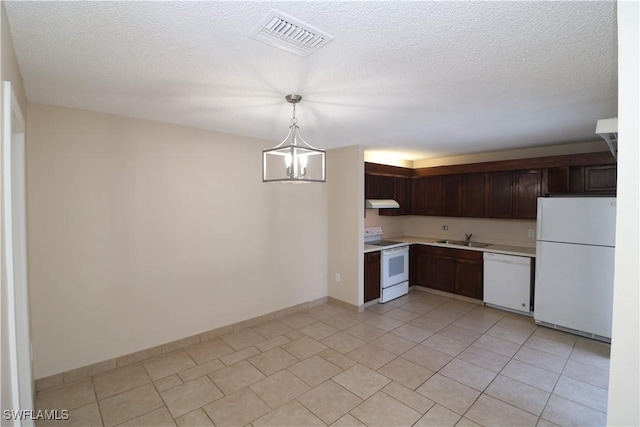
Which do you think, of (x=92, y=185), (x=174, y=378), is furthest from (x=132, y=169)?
(x=174, y=378)

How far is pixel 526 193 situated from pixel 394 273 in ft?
7.62

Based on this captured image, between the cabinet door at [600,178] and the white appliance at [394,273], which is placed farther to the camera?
the white appliance at [394,273]

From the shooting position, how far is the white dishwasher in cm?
421

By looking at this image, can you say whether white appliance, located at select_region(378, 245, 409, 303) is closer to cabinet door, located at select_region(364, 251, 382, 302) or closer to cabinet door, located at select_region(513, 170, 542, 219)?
cabinet door, located at select_region(364, 251, 382, 302)

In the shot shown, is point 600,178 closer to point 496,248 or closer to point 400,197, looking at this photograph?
point 496,248

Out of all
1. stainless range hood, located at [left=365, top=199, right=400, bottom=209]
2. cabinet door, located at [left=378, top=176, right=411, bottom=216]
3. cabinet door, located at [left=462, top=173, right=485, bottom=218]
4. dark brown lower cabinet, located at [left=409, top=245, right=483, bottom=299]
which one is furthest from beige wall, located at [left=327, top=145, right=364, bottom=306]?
cabinet door, located at [left=462, top=173, right=485, bottom=218]

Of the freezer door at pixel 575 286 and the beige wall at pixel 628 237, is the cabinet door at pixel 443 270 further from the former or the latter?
the beige wall at pixel 628 237

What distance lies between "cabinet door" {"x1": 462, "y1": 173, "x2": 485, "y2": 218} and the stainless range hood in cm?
113

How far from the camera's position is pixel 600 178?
3.95m

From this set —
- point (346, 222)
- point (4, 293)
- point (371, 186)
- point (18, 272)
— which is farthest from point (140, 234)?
point (371, 186)

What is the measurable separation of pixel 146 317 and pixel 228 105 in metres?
2.32

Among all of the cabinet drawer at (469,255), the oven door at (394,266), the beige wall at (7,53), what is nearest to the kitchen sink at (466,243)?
the cabinet drawer at (469,255)

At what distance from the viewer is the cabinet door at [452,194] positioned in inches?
207

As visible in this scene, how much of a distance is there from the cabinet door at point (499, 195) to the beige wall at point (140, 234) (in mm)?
3213
